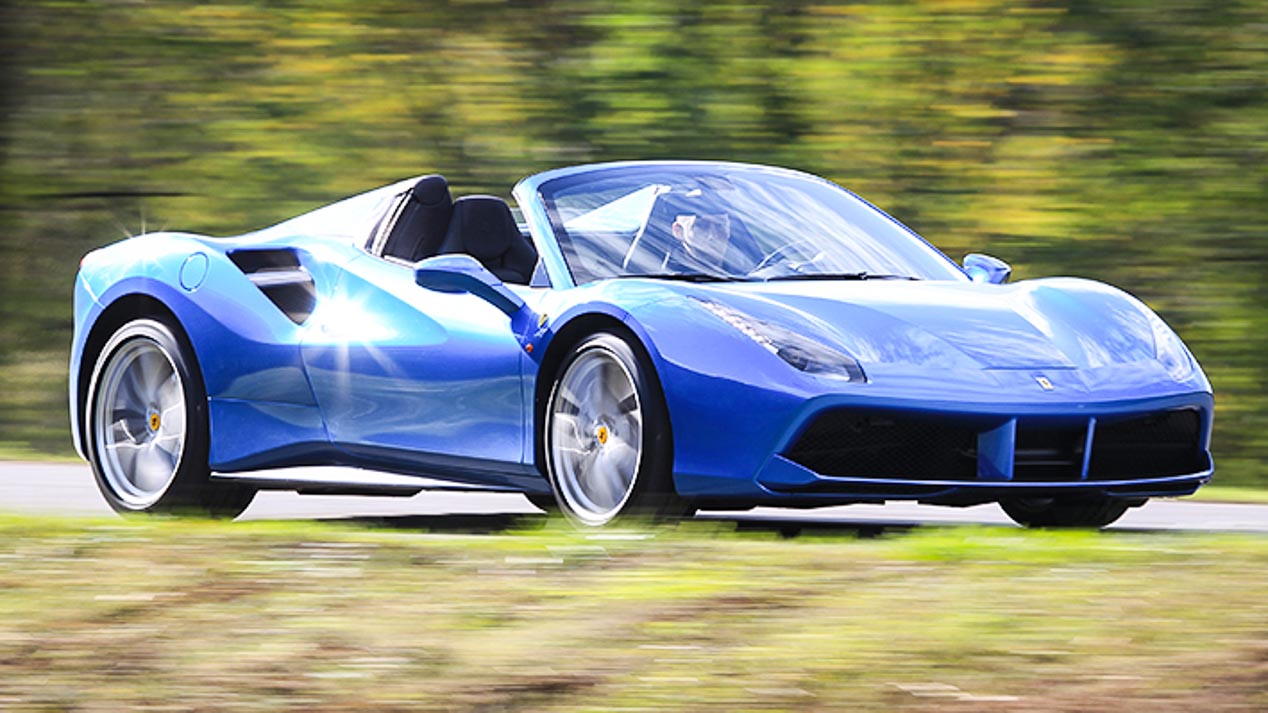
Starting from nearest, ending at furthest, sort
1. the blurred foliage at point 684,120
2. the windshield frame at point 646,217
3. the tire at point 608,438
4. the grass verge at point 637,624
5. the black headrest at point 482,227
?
the grass verge at point 637,624, the tire at point 608,438, the windshield frame at point 646,217, the black headrest at point 482,227, the blurred foliage at point 684,120

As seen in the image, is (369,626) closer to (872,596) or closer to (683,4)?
(872,596)

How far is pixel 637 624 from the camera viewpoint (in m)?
4.63

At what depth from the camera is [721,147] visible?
472 inches

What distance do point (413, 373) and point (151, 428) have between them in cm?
133

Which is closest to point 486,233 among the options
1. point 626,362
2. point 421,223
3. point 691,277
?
point 421,223

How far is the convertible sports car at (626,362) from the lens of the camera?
662 centimetres

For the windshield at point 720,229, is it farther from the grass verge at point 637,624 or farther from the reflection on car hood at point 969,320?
the grass verge at point 637,624

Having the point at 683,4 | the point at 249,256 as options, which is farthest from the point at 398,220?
the point at 683,4

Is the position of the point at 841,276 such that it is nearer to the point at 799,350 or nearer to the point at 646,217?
the point at 646,217

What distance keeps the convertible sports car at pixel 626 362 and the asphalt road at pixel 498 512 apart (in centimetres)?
35

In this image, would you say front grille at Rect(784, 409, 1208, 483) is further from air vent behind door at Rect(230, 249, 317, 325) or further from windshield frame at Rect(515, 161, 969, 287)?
air vent behind door at Rect(230, 249, 317, 325)

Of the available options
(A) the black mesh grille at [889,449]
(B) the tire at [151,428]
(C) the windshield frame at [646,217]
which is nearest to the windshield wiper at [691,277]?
(C) the windshield frame at [646,217]

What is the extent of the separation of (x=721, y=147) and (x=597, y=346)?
525 centimetres

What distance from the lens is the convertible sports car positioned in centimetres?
662
